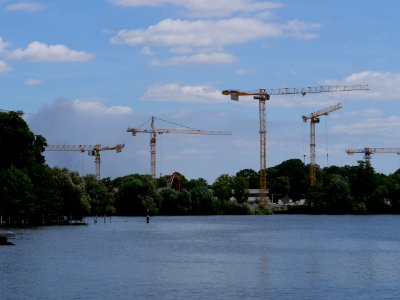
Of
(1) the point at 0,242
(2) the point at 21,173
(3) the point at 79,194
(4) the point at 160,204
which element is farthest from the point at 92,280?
(4) the point at 160,204

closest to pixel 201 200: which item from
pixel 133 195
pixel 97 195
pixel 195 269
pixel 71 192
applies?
pixel 133 195

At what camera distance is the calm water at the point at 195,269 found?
135ft

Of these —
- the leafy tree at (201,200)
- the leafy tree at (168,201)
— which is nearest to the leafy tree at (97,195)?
the leafy tree at (168,201)

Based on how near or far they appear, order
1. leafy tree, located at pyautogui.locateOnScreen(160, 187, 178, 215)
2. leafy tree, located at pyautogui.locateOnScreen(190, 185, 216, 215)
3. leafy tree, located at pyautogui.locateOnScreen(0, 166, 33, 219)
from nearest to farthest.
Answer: leafy tree, located at pyautogui.locateOnScreen(0, 166, 33, 219)
leafy tree, located at pyautogui.locateOnScreen(160, 187, 178, 215)
leafy tree, located at pyautogui.locateOnScreen(190, 185, 216, 215)

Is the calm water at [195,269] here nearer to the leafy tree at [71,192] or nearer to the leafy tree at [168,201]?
the leafy tree at [71,192]

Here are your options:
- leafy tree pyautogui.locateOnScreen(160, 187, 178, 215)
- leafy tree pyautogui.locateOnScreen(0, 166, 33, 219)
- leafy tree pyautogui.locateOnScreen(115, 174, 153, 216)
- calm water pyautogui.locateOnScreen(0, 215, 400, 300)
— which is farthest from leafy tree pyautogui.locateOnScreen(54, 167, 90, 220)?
leafy tree pyautogui.locateOnScreen(160, 187, 178, 215)

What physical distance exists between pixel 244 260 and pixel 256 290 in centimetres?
1768

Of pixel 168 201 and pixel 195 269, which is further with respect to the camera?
pixel 168 201

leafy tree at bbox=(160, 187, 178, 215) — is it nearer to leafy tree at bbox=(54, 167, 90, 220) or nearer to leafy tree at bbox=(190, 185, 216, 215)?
leafy tree at bbox=(190, 185, 216, 215)

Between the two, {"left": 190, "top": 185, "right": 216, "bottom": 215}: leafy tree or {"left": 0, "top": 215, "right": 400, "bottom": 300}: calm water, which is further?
{"left": 190, "top": 185, "right": 216, "bottom": 215}: leafy tree

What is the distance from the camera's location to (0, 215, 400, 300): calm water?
41156 mm

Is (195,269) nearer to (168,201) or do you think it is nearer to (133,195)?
(133,195)

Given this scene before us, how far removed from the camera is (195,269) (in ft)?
173

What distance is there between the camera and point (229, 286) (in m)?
43.5
